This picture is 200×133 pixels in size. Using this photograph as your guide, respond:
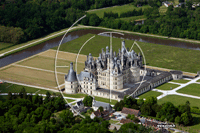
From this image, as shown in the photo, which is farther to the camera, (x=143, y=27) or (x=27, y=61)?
(x=143, y=27)

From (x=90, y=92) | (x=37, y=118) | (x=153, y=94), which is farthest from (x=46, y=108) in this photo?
(x=153, y=94)

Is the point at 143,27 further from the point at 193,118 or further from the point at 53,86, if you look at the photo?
the point at 193,118

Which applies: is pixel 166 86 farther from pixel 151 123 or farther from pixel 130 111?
pixel 151 123

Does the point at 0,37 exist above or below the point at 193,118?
above

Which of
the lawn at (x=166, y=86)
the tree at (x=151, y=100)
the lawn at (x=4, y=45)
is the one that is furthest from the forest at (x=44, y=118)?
the lawn at (x=4, y=45)

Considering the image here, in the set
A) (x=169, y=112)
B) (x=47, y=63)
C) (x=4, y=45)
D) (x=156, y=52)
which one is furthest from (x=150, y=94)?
(x=4, y=45)

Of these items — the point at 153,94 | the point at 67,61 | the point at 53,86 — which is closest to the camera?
the point at 153,94

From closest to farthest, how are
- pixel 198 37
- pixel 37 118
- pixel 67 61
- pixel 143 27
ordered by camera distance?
pixel 37 118 → pixel 67 61 → pixel 198 37 → pixel 143 27

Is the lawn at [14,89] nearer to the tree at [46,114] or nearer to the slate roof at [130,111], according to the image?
the tree at [46,114]
